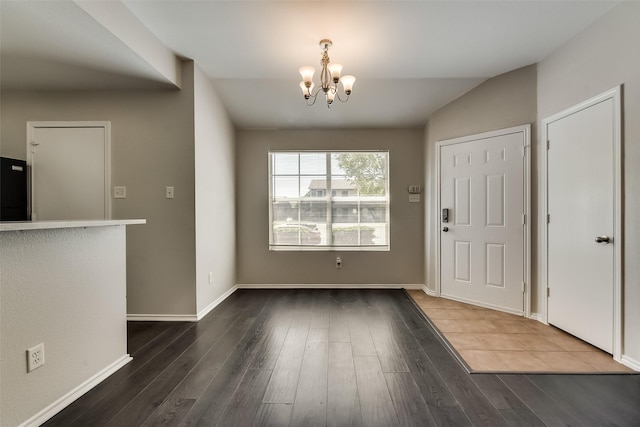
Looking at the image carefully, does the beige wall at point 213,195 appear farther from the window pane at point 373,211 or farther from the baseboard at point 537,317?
the baseboard at point 537,317

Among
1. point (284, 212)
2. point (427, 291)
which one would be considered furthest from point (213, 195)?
point (427, 291)

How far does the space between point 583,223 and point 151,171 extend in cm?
415

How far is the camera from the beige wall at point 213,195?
3.01m

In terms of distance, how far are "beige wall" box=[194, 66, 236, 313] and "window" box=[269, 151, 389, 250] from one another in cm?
63

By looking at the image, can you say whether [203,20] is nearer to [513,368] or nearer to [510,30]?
[510,30]

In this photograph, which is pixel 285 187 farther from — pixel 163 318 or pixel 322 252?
pixel 163 318

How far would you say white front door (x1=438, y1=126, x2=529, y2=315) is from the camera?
3.08 m

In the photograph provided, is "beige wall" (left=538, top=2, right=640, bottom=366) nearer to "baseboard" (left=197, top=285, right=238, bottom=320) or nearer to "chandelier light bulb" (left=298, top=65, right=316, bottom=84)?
"chandelier light bulb" (left=298, top=65, right=316, bottom=84)

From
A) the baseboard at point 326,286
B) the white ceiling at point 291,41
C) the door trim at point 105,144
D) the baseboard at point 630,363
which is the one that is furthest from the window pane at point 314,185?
the baseboard at point 630,363

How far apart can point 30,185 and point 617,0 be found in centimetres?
547

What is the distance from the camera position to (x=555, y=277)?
2742 millimetres

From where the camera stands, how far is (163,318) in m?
2.92

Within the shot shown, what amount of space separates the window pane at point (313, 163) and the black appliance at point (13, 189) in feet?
10.2

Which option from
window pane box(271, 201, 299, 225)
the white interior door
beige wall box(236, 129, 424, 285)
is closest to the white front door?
the white interior door
